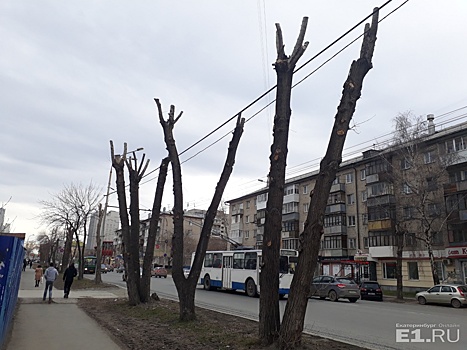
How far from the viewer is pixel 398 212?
33656mm

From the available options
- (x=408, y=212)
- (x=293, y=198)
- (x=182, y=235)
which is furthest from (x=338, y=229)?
(x=182, y=235)

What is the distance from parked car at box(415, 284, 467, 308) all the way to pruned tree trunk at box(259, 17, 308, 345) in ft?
68.0

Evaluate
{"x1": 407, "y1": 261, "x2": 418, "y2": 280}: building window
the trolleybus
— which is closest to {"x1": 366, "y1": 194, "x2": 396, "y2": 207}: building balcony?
{"x1": 407, "y1": 261, "x2": 418, "y2": 280}: building window

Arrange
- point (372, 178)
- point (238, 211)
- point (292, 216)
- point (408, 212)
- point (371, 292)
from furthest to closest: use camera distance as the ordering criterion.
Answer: point (238, 211) → point (292, 216) → point (372, 178) → point (408, 212) → point (371, 292)

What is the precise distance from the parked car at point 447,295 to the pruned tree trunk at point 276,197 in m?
20.7

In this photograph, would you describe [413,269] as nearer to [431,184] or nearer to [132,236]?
[431,184]

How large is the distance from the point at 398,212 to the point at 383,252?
373 inches

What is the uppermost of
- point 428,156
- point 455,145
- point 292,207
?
point 455,145

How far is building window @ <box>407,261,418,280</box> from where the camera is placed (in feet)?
130

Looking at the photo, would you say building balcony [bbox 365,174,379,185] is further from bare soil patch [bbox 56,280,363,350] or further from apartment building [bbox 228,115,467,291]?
bare soil patch [bbox 56,280,363,350]

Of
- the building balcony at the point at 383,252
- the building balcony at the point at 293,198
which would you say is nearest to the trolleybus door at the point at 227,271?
the building balcony at the point at 383,252

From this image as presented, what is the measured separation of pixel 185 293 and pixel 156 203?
494 centimetres

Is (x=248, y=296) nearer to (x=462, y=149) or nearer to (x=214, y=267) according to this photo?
(x=214, y=267)

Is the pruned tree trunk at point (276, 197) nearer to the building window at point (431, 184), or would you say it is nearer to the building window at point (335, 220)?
the building window at point (431, 184)
